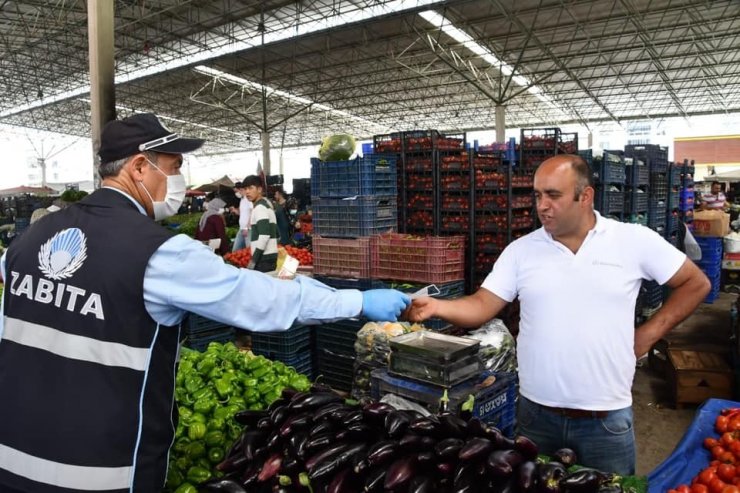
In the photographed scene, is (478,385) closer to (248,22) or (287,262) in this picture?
(287,262)

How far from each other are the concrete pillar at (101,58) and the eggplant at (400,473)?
3910mm

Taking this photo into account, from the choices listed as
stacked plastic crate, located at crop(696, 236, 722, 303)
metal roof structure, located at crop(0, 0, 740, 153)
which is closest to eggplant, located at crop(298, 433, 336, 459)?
stacked plastic crate, located at crop(696, 236, 722, 303)

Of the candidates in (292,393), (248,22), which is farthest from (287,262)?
(248,22)

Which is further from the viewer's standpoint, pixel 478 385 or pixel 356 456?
pixel 478 385

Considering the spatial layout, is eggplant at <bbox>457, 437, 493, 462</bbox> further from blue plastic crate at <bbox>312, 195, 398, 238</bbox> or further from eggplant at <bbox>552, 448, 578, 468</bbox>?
blue plastic crate at <bbox>312, 195, 398, 238</bbox>

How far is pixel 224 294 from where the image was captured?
158 centimetres

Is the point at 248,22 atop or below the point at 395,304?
atop

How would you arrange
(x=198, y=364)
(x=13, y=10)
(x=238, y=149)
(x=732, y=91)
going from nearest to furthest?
(x=198, y=364) < (x=13, y=10) < (x=732, y=91) < (x=238, y=149)

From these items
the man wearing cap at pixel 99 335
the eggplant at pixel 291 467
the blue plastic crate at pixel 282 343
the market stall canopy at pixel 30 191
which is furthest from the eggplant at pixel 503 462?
the market stall canopy at pixel 30 191

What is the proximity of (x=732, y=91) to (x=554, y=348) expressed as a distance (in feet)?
92.5

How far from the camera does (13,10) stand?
52.9ft

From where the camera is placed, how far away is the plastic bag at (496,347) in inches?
148

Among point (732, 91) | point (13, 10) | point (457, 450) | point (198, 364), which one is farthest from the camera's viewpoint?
point (732, 91)

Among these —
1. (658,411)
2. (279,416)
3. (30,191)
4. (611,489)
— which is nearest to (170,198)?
→ (279,416)
